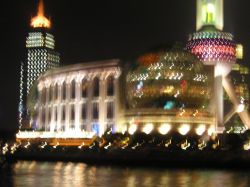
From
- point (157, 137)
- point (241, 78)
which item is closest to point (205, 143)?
point (157, 137)

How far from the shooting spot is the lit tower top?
138750mm

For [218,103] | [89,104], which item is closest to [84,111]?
[89,104]

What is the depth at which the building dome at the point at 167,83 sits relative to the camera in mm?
107000

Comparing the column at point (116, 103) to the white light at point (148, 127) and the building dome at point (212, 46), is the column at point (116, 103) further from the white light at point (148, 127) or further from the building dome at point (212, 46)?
the building dome at point (212, 46)

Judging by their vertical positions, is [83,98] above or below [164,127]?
above

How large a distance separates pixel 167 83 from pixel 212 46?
29321 mm

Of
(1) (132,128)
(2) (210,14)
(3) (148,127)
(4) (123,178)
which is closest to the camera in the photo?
(4) (123,178)

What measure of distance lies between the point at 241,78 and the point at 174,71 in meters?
59.8

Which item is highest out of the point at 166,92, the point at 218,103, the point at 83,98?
the point at 166,92

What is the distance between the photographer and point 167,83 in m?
108

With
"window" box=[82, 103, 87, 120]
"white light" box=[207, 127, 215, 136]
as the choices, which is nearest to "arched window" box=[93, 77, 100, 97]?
"window" box=[82, 103, 87, 120]

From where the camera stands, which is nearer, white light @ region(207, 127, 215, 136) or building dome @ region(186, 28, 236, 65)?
white light @ region(207, 127, 215, 136)

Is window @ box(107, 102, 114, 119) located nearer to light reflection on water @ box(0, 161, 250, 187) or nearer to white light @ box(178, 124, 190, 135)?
white light @ box(178, 124, 190, 135)

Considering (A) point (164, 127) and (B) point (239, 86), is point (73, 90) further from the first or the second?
(B) point (239, 86)
